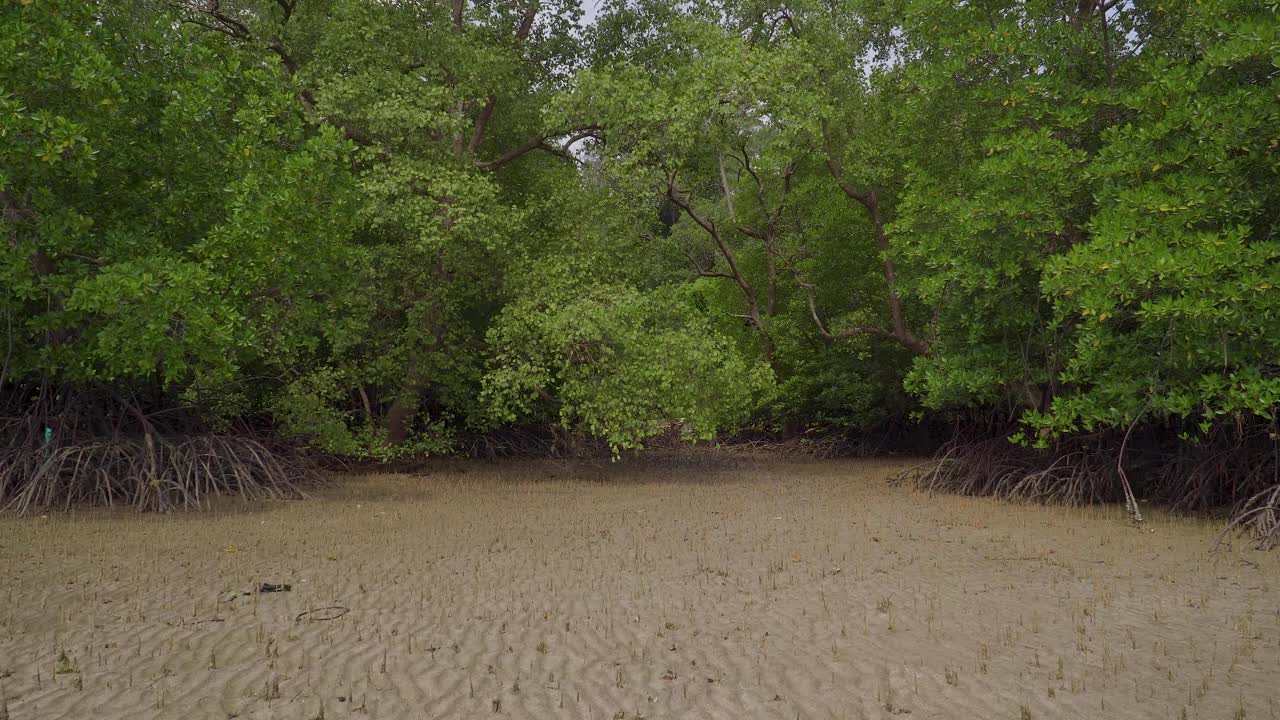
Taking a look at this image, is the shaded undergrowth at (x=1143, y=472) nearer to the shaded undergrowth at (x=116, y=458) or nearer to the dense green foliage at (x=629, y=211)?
the dense green foliage at (x=629, y=211)

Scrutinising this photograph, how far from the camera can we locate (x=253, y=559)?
7652 mm

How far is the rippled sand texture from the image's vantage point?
4.45 metres

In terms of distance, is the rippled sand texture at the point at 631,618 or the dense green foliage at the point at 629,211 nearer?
the rippled sand texture at the point at 631,618

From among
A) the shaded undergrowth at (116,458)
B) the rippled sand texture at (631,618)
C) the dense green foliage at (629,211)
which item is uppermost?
the dense green foliage at (629,211)

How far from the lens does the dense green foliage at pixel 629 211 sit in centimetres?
905

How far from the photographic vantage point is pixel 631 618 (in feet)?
19.5

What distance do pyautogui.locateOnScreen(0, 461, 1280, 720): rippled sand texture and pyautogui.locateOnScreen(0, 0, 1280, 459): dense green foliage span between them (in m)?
2.14

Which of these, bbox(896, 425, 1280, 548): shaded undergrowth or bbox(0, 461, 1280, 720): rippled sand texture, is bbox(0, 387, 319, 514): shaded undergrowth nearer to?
bbox(0, 461, 1280, 720): rippled sand texture

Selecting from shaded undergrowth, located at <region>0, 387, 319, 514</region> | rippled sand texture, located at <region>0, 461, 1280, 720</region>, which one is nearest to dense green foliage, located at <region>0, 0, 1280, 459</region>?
shaded undergrowth, located at <region>0, 387, 319, 514</region>

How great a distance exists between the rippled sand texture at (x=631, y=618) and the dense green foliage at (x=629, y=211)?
2.14 meters

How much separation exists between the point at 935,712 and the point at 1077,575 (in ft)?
11.9

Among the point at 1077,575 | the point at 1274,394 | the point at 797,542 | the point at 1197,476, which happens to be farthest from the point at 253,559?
the point at 1197,476

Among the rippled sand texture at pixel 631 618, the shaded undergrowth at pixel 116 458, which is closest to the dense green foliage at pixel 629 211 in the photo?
the shaded undergrowth at pixel 116 458

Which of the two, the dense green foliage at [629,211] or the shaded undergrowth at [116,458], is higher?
the dense green foliage at [629,211]
